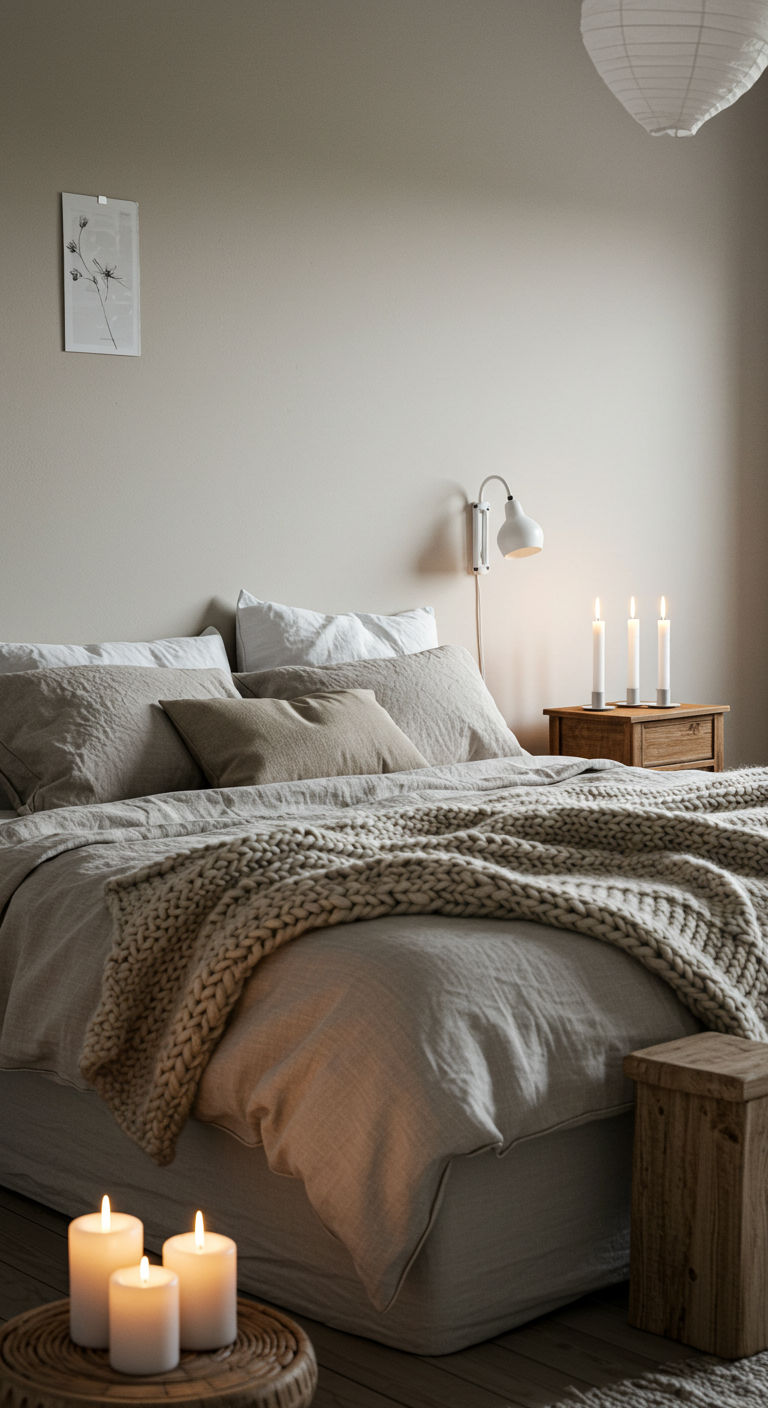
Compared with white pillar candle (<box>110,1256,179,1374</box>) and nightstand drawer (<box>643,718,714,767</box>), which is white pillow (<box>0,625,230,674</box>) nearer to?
nightstand drawer (<box>643,718,714,767</box>)

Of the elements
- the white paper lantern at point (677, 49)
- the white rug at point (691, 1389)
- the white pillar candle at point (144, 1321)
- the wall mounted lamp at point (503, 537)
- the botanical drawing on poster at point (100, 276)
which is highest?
the white paper lantern at point (677, 49)

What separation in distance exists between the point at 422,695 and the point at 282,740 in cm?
56

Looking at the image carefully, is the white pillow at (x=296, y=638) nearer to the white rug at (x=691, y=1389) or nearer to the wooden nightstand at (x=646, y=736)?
the wooden nightstand at (x=646, y=736)

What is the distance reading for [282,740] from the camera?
9.80 feet

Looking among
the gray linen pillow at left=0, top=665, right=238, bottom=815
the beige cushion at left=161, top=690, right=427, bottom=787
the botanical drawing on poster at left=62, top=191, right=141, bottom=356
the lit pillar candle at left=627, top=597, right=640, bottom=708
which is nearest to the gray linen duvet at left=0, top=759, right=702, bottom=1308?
the gray linen pillow at left=0, top=665, right=238, bottom=815

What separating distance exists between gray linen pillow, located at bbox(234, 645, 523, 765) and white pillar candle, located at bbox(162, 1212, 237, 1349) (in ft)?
6.61

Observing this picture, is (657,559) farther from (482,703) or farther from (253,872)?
(253,872)

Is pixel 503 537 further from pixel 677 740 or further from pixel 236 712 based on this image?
pixel 236 712

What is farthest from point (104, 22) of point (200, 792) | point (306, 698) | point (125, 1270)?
point (125, 1270)

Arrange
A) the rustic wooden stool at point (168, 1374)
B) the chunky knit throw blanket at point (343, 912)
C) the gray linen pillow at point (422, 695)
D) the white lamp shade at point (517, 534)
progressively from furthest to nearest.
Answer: the white lamp shade at point (517, 534) → the gray linen pillow at point (422, 695) → the chunky knit throw blanket at point (343, 912) → the rustic wooden stool at point (168, 1374)

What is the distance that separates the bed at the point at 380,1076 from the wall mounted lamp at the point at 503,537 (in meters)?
1.93

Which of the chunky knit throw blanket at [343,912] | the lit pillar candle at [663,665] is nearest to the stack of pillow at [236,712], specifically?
the chunky knit throw blanket at [343,912]

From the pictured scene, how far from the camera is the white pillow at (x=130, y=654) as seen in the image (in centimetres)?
313

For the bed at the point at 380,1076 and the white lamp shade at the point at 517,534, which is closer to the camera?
the bed at the point at 380,1076
